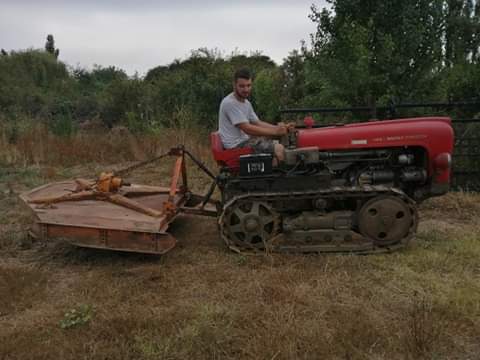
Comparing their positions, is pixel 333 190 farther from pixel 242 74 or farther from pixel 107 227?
pixel 107 227

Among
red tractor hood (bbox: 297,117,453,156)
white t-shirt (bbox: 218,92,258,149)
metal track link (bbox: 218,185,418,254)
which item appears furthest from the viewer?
white t-shirt (bbox: 218,92,258,149)

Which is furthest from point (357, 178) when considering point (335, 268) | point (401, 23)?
point (401, 23)

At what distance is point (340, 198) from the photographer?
4930mm

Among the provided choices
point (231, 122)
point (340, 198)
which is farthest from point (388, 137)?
point (231, 122)

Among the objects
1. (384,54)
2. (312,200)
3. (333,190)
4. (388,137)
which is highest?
(384,54)

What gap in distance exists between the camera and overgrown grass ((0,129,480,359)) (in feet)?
10.6

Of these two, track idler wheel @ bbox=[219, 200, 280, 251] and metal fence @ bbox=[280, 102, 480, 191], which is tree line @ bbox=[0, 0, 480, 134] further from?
track idler wheel @ bbox=[219, 200, 280, 251]

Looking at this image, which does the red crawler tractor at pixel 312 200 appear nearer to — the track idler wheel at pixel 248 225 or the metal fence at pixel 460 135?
the track idler wheel at pixel 248 225

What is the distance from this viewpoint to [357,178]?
5188 millimetres

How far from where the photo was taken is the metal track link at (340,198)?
484cm

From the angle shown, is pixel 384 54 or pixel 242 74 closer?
pixel 242 74

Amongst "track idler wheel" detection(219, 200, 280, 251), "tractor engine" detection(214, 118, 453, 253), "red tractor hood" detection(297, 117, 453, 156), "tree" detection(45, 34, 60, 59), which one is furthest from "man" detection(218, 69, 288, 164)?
"tree" detection(45, 34, 60, 59)

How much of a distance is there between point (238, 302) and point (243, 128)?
1.85 metres

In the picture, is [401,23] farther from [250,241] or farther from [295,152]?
[250,241]
